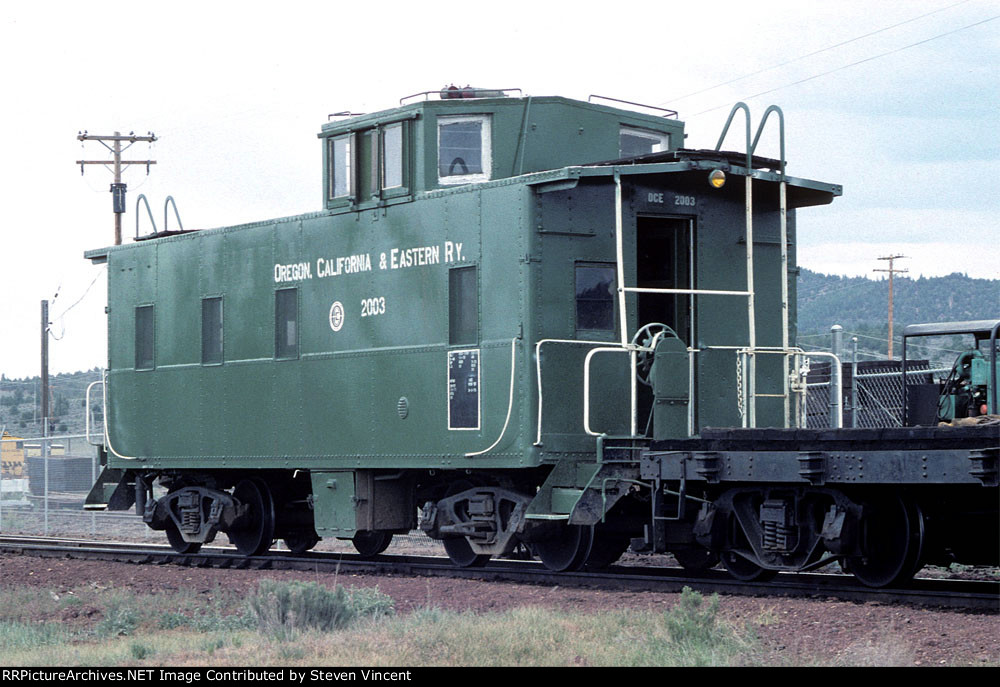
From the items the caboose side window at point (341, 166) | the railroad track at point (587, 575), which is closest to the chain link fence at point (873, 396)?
the railroad track at point (587, 575)

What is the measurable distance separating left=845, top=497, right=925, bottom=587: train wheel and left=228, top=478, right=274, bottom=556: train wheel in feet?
27.8

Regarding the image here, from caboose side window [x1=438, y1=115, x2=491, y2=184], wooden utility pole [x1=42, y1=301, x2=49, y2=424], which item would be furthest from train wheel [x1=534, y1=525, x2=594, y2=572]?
wooden utility pole [x1=42, y1=301, x2=49, y2=424]

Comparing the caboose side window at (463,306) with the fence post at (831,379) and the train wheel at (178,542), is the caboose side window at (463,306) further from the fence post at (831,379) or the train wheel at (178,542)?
the train wheel at (178,542)

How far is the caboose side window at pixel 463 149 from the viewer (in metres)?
15.9

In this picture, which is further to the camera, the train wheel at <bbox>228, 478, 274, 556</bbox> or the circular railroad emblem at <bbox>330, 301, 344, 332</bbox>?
the train wheel at <bbox>228, 478, 274, 556</bbox>

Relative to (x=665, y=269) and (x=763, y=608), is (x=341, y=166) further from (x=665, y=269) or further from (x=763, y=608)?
(x=763, y=608)

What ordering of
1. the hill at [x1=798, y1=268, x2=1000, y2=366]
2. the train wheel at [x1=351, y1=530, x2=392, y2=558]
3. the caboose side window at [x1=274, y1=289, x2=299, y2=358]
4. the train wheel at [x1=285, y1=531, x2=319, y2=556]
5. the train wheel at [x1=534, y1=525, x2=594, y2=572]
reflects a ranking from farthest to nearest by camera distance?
1. the hill at [x1=798, y1=268, x2=1000, y2=366]
2. the train wheel at [x1=285, y1=531, x2=319, y2=556]
3. the train wheel at [x1=351, y1=530, x2=392, y2=558]
4. the caboose side window at [x1=274, y1=289, x2=299, y2=358]
5. the train wheel at [x1=534, y1=525, x2=594, y2=572]

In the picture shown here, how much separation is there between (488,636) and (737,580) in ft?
14.7

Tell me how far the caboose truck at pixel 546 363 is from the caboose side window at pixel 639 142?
1.0 inches

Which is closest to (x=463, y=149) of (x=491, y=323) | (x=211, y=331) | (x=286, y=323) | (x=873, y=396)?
(x=491, y=323)

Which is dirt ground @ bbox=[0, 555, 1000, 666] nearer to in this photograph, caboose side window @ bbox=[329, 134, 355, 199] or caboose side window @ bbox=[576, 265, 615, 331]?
caboose side window @ bbox=[576, 265, 615, 331]

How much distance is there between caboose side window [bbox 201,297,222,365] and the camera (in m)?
18.7
